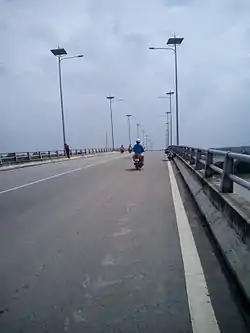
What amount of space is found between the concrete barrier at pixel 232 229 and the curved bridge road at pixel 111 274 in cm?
21

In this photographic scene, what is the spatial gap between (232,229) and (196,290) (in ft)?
5.66

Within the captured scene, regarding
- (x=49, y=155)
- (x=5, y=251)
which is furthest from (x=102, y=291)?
(x=49, y=155)

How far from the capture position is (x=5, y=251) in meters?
7.20

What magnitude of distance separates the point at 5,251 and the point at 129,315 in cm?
331

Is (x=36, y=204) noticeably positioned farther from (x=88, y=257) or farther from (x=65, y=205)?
(x=88, y=257)

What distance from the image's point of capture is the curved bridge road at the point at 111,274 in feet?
14.3

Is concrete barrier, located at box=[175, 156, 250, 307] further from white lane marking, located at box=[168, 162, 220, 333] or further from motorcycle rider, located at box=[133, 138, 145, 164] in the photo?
motorcycle rider, located at box=[133, 138, 145, 164]

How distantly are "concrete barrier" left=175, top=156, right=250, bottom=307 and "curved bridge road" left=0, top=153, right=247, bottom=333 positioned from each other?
205 millimetres

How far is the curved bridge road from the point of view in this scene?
14.3 ft

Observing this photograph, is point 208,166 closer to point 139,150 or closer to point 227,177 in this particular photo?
point 227,177

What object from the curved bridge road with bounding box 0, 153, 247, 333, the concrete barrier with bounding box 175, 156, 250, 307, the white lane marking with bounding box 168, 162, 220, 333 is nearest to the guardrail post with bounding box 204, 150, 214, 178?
the curved bridge road with bounding box 0, 153, 247, 333

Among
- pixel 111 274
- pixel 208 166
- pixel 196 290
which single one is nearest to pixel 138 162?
pixel 208 166

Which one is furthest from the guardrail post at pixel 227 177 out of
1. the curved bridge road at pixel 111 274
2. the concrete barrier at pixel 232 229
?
the curved bridge road at pixel 111 274

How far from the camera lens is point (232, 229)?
6.64 meters
